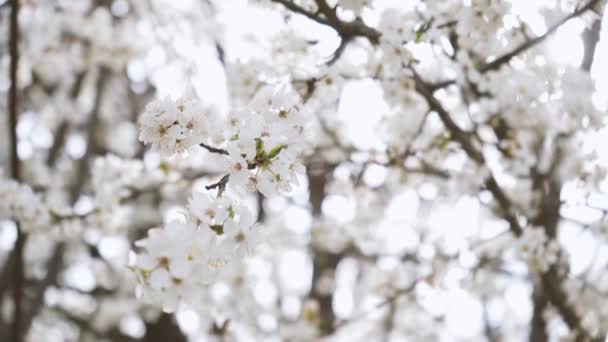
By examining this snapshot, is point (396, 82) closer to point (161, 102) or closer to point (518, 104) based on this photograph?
point (518, 104)

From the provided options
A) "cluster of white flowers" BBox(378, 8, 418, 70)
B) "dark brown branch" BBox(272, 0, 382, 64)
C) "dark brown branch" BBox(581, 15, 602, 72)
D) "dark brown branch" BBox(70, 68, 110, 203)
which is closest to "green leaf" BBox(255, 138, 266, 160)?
"dark brown branch" BBox(272, 0, 382, 64)

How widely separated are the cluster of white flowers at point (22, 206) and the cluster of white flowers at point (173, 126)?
1939mm

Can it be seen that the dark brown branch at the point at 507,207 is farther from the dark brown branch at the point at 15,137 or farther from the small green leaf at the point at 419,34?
the dark brown branch at the point at 15,137

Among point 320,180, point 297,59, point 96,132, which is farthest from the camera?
point 96,132

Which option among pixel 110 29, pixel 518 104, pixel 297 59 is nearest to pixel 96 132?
pixel 110 29

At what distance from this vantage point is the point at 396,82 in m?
2.59

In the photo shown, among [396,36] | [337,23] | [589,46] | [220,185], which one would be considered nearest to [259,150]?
[220,185]

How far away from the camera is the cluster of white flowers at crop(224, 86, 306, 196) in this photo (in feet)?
3.96

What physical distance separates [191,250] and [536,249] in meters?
2.30

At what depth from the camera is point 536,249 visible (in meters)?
2.94

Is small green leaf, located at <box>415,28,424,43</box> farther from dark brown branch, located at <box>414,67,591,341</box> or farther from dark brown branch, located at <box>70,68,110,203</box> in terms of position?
dark brown branch, located at <box>70,68,110,203</box>

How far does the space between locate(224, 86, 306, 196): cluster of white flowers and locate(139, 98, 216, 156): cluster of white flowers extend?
0.09m

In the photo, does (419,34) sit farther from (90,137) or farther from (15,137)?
(90,137)

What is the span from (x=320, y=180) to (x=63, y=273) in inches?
123
